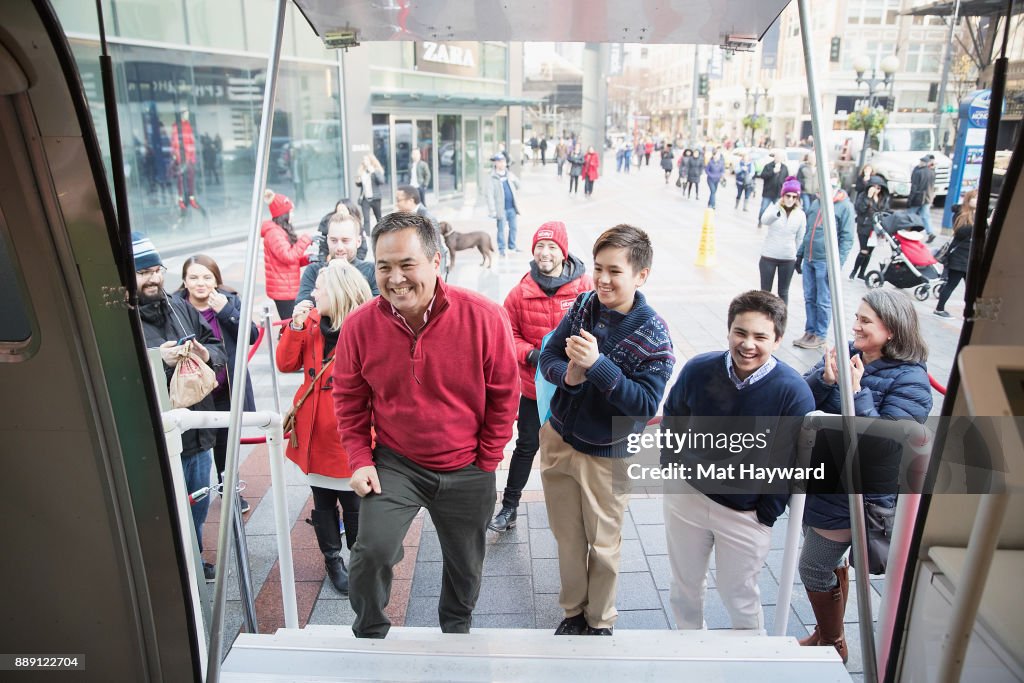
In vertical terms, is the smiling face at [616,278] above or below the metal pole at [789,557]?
above

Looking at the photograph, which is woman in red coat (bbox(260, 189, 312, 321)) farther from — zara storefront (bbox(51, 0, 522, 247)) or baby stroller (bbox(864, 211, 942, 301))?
baby stroller (bbox(864, 211, 942, 301))

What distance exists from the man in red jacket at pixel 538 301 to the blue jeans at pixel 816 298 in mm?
4895

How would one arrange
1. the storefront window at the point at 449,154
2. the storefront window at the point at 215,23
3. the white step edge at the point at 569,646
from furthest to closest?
1. the storefront window at the point at 449,154
2. the storefront window at the point at 215,23
3. the white step edge at the point at 569,646

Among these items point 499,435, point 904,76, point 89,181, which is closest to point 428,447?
point 499,435

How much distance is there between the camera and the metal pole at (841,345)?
2.18 m

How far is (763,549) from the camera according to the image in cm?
279

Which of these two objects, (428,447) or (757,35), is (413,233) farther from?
(757,35)

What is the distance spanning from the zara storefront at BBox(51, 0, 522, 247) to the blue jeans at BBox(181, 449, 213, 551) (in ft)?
23.7

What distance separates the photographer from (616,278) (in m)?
2.79

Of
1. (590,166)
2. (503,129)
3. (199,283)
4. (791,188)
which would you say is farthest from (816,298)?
(503,129)

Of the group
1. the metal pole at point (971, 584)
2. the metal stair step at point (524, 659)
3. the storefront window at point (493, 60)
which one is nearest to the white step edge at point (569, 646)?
the metal stair step at point (524, 659)

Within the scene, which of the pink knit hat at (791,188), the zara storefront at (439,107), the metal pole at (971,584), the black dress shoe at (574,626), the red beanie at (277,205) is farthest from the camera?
the zara storefront at (439,107)

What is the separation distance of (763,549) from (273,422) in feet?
6.78
